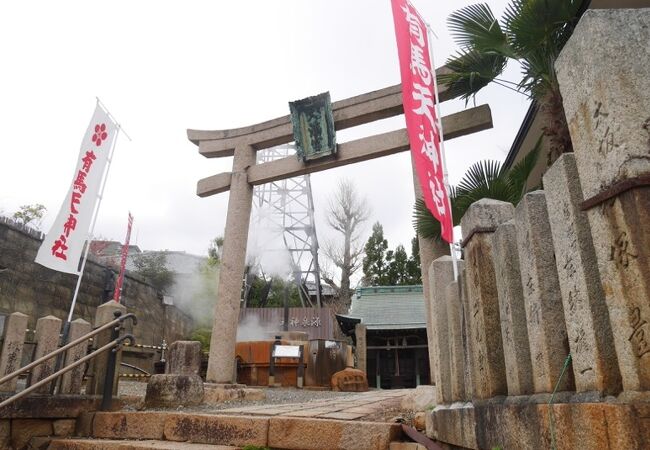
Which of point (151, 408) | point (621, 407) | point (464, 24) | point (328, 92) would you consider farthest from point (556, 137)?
point (151, 408)

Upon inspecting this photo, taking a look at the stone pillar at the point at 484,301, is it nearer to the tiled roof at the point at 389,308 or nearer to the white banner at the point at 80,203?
the white banner at the point at 80,203

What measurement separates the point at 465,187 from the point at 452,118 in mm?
1760

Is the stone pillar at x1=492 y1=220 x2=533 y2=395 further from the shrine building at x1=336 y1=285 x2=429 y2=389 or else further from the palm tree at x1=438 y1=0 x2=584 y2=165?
the shrine building at x1=336 y1=285 x2=429 y2=389

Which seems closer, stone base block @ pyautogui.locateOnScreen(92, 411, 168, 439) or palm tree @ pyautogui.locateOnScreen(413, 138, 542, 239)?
stone base block @ pyautogui.locateOnScreen(92, 411, 168, 439)

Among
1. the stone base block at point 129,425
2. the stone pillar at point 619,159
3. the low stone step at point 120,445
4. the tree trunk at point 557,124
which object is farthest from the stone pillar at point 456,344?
the stone base block at point 129,425

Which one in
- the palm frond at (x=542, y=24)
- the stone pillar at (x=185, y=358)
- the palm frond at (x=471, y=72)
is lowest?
the stone pillar at (x=185, y=358)

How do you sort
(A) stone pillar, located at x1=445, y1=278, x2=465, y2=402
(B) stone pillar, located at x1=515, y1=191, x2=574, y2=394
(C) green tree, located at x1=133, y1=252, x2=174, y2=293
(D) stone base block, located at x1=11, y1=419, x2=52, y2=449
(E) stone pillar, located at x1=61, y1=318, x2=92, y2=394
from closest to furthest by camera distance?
(B) stone pillar, located at x1=515, y1=191, x2=574, y2=394 → (A) stone pillar, located at x1=445, y1=278, x2=465, y2=402 → (D) stone base block, located at x1=11, y1=419, x2=52, y2=449 → (E) stone pillar, located at x1=61, y1=318, x2=92, y2=394 → (C) green tree, located at x1=133, y1=252, x2=174, y2=293

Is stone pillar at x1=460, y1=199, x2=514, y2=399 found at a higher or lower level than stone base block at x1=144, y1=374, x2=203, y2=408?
higher

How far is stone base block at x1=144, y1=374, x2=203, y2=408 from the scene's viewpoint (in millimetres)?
5641

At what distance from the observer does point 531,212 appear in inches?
70.3

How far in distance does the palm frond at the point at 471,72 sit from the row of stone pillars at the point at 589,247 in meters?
4.69

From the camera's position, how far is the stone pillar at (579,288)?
1360 millimetres

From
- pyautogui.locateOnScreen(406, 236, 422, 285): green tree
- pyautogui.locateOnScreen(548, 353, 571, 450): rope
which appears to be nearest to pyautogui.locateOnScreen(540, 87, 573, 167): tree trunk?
pyautogui.locateOnScreen(548, 353, 571, 450): rope

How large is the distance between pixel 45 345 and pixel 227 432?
7.39 ft
